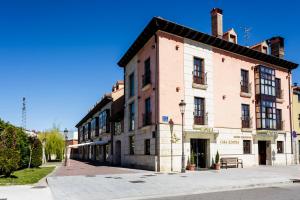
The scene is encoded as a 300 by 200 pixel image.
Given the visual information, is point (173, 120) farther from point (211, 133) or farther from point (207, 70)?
point (207, 70)

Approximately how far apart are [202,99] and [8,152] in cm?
1351

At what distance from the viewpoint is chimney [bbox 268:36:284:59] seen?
29.8 metres

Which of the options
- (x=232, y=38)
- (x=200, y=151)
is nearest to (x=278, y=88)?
Answer: (x=232, y=38)

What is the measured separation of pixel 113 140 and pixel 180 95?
12.8m

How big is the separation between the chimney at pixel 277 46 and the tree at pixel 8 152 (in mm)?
24630

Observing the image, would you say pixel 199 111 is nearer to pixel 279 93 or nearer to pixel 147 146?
pixel 147 146

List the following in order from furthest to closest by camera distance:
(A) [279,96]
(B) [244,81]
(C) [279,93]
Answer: (C) [279,93] → (A) [279,96] → (B) [244,81]

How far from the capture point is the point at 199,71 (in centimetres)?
2298

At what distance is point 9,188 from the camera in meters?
11.8

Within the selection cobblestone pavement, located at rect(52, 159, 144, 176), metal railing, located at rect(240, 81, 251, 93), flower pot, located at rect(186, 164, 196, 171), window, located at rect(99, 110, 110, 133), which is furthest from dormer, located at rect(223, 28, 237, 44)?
window, located at rect(99, 110, 110, 133)

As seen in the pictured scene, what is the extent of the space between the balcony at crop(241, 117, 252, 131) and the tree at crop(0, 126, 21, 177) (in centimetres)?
1690

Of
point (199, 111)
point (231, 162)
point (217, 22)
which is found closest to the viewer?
point (199, 111)

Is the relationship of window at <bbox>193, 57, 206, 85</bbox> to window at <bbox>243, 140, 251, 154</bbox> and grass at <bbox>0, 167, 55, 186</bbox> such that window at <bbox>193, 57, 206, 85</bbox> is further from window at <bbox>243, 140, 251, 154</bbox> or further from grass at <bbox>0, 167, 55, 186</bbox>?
grass at <bbox>0, 167, 55, 186</bbox>

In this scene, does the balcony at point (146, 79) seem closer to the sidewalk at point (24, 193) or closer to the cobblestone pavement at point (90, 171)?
the cobblestone pavement at point (90, 171)
